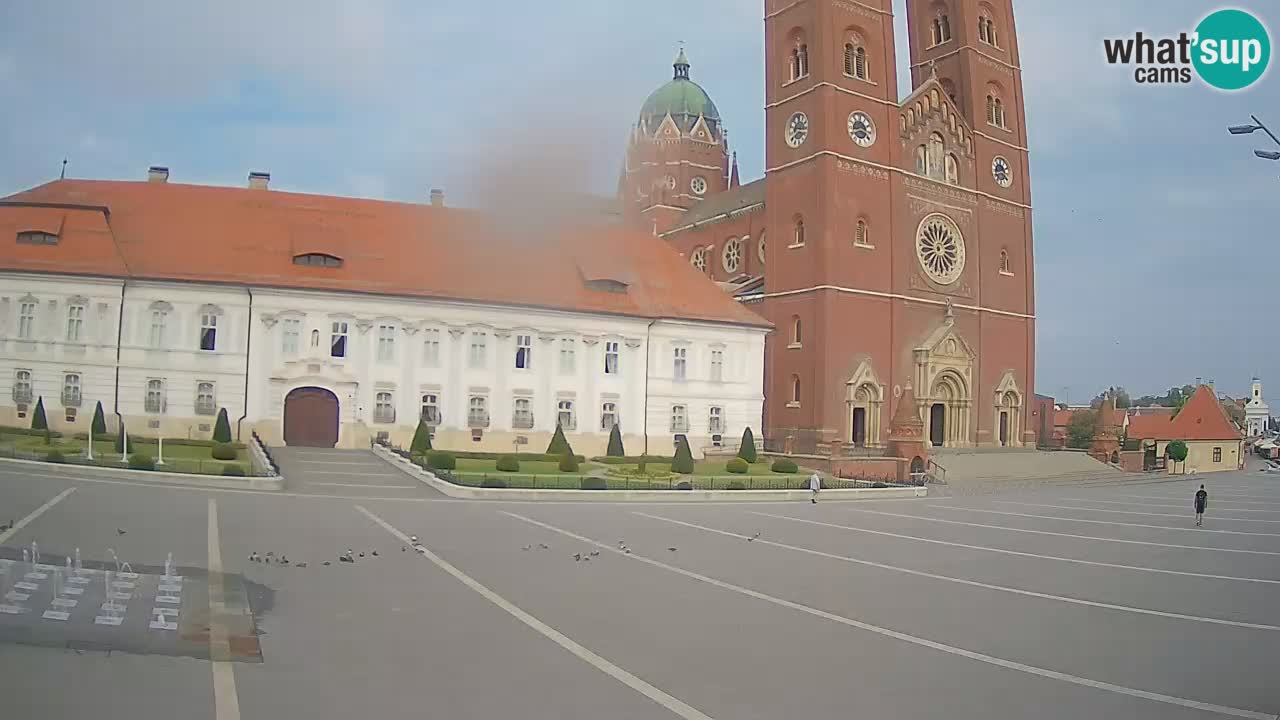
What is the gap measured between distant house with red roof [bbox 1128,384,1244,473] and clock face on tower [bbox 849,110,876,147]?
143 ft

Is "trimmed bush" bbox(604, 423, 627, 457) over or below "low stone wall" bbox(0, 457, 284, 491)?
over

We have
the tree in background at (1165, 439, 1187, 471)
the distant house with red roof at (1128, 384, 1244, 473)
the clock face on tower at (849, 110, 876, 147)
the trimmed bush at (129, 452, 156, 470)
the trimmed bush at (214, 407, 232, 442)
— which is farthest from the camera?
the distant house with red roof at (1128, 384, 1244, 473)

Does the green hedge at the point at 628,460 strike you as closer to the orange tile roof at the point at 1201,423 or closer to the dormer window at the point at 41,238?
the dormer window at the point at 41,238

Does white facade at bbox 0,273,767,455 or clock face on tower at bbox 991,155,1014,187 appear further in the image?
clock face on tower at bbox 991,155,1014,187

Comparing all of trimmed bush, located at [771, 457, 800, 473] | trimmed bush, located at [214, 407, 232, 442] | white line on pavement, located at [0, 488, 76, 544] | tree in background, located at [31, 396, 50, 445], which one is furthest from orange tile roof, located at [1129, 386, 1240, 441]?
white line on pavement, located at [0, 488, 76, 544]

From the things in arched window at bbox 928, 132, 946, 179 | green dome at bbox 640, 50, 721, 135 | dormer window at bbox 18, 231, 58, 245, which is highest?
green dome at bbox 640, 50, 721, 135

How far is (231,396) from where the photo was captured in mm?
40156

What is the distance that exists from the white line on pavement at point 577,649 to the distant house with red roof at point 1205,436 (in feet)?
259

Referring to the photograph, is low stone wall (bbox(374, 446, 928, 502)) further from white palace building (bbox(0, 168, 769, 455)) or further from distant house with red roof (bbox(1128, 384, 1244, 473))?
distant house with red roof (bbox(1128, 384, 1244, 473))

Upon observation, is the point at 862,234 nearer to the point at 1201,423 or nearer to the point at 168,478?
the point at 168,478

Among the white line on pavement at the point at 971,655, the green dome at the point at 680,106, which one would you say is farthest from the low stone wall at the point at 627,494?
the green dome at the point at 680,106

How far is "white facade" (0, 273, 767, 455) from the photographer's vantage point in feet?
124

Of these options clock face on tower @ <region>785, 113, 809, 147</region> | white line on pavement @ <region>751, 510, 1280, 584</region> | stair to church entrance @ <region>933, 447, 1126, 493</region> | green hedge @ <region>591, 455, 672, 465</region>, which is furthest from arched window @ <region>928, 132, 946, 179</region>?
white line on pavement @ <region>751, 510, 1280, 584</region>

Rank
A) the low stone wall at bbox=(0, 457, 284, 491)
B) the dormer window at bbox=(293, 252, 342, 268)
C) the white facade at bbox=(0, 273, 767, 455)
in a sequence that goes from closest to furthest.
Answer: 1. the low stone wall at bbox=(0, 457, 284, 491)
2. the white facade at bbox=(0, 273, 767, 455)
3. the dormer window at bbox=(293, 252, 342, 268)
